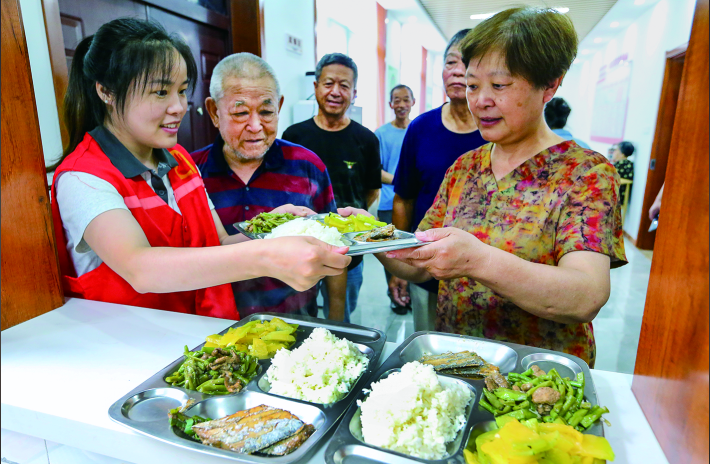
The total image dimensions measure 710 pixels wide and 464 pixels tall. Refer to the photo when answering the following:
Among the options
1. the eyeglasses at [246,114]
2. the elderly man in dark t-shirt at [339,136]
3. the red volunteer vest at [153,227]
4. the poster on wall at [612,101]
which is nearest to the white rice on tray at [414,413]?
the red volunteer vest at [153,227]

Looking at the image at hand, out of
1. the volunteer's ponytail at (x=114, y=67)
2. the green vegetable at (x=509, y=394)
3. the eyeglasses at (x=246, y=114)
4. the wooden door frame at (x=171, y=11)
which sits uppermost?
the wooden door frame at (x=171, y=11)

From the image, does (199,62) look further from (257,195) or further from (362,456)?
(362,456)

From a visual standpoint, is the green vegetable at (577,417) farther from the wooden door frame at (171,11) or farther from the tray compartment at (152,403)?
the wooden door frame at (171,11)

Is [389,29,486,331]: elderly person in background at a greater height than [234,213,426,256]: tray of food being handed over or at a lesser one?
greater

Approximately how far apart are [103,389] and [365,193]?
185 cm

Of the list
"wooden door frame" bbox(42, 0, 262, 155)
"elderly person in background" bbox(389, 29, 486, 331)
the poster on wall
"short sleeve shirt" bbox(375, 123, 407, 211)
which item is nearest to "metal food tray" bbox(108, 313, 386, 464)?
"elderly person in background" bbox(389, 29, 486, 331)

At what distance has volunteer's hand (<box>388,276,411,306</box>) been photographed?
10.6ft

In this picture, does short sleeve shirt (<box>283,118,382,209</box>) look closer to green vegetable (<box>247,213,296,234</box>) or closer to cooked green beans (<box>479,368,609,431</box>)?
green vegetable (<box>247,213,296,234</box>)

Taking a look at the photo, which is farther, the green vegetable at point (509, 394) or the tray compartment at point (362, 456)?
the green vegetable at point (509, 394)

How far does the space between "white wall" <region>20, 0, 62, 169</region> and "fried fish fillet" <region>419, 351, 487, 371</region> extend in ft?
6.05

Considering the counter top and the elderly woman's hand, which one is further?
the elderly woman's hand

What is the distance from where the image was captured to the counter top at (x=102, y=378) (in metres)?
0.82

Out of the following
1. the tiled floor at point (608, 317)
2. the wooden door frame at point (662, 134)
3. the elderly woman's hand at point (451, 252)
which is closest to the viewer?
the elderly woman's hand at point (451, 252)

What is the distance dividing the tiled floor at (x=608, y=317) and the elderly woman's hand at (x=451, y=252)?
6.64 feet
